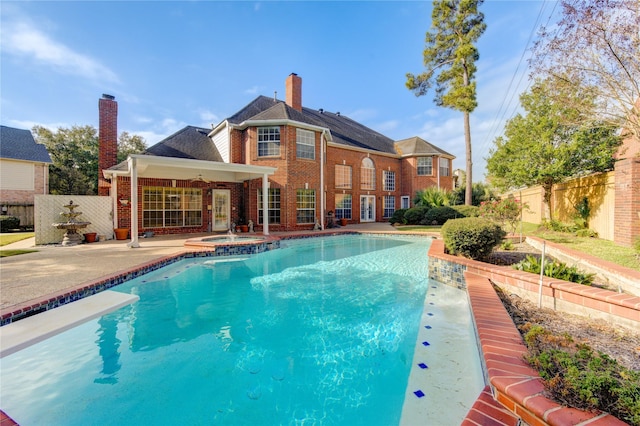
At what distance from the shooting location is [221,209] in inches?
627

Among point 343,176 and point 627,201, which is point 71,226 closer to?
point 343,176

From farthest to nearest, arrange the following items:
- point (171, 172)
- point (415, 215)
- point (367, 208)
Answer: point (367, 208) < point (415, 215) < point (171, 172)

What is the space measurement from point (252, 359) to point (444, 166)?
24.9 meters

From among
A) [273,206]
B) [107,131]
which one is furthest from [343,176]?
[107,131]

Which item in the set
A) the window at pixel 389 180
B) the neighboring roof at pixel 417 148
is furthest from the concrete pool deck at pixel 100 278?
the neighboring roof at pixel 417 148

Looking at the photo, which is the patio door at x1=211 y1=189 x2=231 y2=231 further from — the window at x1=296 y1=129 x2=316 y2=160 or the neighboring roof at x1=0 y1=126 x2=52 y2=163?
the neighboring roof at x1=0 y1=126 x2=52 y2=163

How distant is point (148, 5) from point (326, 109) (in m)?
17.6

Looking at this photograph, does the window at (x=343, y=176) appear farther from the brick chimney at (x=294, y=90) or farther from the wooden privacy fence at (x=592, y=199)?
the wooden privacy fence at (x=592, y=199)

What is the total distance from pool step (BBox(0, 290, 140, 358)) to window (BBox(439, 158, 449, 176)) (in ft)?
80.1

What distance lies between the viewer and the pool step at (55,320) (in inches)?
134

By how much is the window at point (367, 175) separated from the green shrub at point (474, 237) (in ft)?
48.5

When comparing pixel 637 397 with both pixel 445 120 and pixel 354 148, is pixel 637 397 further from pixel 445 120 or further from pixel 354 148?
pixel 445 120

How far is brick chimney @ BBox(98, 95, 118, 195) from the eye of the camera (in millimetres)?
13312

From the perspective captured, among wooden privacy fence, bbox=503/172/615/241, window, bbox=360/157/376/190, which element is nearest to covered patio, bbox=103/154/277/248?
window, bbox=360/157/376/190
